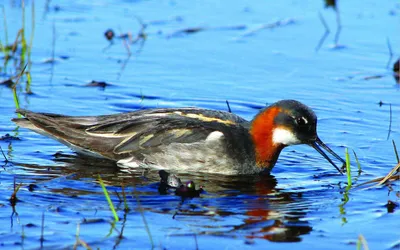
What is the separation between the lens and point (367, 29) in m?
15.3

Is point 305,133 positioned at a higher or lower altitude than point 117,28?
lower

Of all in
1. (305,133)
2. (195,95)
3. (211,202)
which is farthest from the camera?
(195,95)

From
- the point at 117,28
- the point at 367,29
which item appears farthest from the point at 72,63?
the point at 367,29

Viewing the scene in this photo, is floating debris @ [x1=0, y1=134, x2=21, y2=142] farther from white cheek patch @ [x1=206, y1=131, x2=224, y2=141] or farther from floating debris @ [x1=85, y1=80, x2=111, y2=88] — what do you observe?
white cheek patch @ [x1=206, y1=131, x2=224, y2=141]

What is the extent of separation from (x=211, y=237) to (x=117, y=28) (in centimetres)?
813

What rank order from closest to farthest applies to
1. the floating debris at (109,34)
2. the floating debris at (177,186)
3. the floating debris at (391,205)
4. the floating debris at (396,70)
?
the floating debris at (391,205) < the floating debris at (177,186) < the floating debris at (396,70) < the floating debris at (109,34)

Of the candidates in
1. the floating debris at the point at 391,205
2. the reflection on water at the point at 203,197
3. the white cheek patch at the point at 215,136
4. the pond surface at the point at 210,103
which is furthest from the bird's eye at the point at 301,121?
the floating debris at the point at 391,205

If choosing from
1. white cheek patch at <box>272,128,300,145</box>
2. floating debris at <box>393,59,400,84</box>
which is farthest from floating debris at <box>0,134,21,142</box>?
floating debris at <box>393,59,400,84</box>

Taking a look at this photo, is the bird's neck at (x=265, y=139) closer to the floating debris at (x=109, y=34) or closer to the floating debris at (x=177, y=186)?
the floating debris at (x=177, y=186)

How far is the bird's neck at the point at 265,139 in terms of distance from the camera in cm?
1020

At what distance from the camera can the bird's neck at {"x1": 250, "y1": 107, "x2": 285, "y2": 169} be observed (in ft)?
33.4

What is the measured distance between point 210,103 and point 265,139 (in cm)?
220

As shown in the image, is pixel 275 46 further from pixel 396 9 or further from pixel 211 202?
pixel 211 202

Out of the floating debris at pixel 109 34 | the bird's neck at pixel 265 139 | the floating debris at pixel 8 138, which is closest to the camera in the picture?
the bird's neck at pixel 265 139
